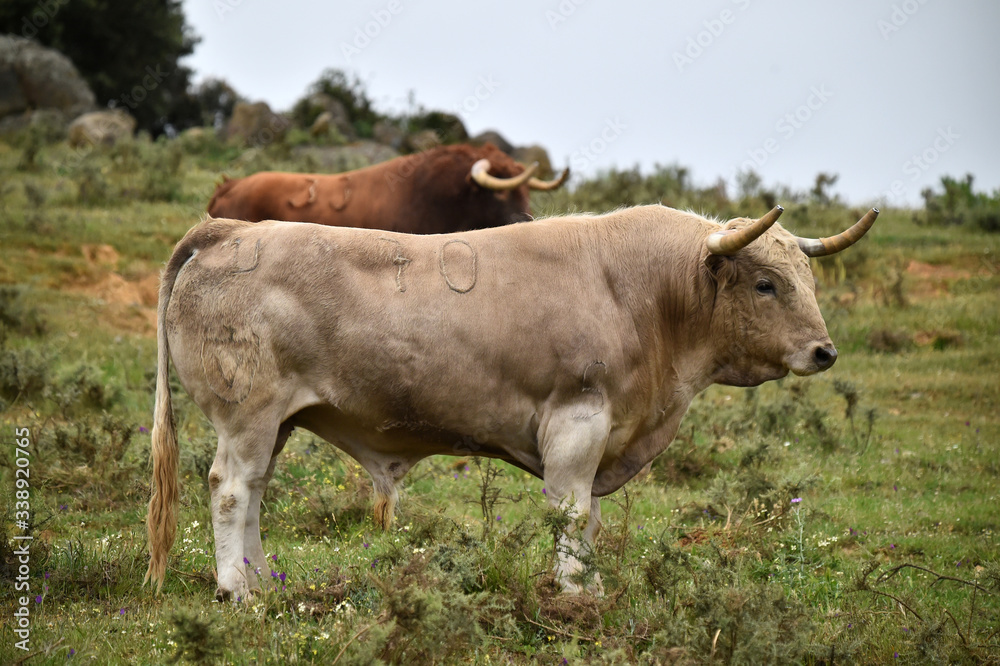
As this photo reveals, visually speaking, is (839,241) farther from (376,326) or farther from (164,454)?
(164,454)

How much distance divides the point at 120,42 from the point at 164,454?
28.6 metres

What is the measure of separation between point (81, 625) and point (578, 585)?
2401 mm

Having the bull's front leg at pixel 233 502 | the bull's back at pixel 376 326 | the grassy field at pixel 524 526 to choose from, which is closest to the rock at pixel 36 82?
the grassy field at pixel 524 526

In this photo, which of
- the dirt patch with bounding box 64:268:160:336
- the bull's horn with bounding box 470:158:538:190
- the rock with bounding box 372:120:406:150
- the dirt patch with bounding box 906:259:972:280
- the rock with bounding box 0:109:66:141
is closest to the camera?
the bull's horn with bounding box 470:158:538:190

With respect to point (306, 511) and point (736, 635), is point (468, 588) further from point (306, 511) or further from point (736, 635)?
point (306, 511)

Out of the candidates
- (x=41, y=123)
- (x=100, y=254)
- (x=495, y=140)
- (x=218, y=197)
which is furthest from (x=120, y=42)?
(x=218, y=197)

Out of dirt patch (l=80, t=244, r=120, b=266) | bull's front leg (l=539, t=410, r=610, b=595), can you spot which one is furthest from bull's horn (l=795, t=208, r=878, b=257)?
dirt patch (l=80, t=244, r=120, b=266)

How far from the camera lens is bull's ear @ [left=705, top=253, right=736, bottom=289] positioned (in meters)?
5.34

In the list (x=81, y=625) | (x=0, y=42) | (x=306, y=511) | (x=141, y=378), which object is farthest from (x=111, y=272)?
(x=0, y=42)

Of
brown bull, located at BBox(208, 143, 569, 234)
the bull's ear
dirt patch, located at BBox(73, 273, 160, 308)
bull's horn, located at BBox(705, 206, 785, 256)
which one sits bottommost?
dirt patch, located at BBox(73, 273, 160, 308)

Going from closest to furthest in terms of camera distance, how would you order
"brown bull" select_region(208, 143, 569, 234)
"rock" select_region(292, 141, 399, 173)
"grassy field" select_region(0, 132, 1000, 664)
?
"grassy field" select_region(0, 132, 1000, 664)
"brown bull" select_region(208, 143, 569, 234)
"rock" select_region(292, 141, 399, 173)

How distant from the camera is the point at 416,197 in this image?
9773 mm

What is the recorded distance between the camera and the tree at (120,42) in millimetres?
27719

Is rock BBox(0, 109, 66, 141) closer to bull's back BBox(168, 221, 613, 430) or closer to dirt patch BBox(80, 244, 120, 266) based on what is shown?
dirt patch BBox(80, 244, 120, 266)
